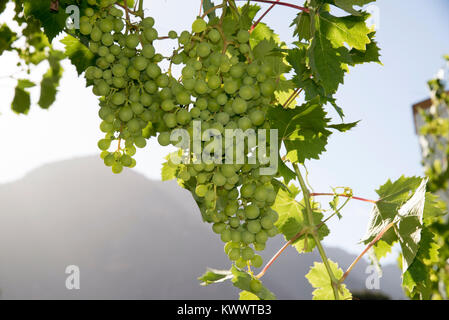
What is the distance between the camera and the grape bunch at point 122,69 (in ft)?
2.54

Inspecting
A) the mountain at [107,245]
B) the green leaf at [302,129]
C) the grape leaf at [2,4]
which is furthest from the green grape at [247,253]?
the mountain at [107,245]

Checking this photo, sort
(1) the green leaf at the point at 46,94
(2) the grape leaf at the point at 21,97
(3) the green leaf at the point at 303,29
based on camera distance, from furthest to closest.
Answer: (1) the green leaf at the point at 46,94
(2) the grape leaf at the point at 21,97
(3) the green leaf at the point at 303,29

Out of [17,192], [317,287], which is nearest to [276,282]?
[17,192]

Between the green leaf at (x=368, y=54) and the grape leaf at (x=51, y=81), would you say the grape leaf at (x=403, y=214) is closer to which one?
the green leaf at (x=368, y=54)

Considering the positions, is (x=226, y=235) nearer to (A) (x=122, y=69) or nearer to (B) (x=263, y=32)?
(A) (x=122, y=69)

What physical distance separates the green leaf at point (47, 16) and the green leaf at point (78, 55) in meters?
0.06

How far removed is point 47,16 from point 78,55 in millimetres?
103

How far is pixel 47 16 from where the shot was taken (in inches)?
33.6

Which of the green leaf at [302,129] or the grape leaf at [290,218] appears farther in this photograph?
the grape leaf at [290,218]

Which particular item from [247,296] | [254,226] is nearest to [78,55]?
[254,226]

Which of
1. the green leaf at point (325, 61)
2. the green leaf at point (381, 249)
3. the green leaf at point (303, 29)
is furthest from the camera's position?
the green leaf at point (381, 249)

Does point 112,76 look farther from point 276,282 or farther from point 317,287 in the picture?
point 276,282

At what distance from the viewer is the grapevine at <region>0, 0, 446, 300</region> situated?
29.0 inches

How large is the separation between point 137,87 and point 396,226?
647mm
